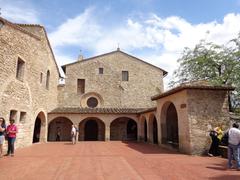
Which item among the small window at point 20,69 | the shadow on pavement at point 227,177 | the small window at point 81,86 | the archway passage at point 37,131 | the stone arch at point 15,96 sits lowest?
the shadow on pavement at point 227,177

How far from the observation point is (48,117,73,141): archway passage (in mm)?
19766

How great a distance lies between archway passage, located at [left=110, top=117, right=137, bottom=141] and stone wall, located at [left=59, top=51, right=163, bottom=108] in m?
1.90

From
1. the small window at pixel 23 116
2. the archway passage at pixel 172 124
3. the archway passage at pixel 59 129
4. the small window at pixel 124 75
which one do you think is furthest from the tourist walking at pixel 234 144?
the small window at pixel 124 75

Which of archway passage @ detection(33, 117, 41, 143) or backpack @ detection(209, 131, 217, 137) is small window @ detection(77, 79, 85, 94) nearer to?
archway passage @ detection(33, 117, 41, 143)

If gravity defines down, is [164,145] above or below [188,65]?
below

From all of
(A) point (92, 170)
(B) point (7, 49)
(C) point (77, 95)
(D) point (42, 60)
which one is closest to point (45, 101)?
(D) point (42, 60)

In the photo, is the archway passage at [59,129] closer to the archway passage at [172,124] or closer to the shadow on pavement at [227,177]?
the archway passage at [172,124]

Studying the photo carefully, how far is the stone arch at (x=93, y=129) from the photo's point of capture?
20.6 meters

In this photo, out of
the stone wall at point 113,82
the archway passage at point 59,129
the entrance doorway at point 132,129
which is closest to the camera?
the archway passage at point 59,129

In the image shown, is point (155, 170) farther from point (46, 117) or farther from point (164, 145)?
point (46, 117)

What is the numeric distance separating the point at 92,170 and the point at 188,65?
13505mm

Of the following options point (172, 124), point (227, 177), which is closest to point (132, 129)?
point (172, 124)

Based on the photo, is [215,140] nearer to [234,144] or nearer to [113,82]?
[234,144]

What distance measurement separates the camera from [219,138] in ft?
28.8
